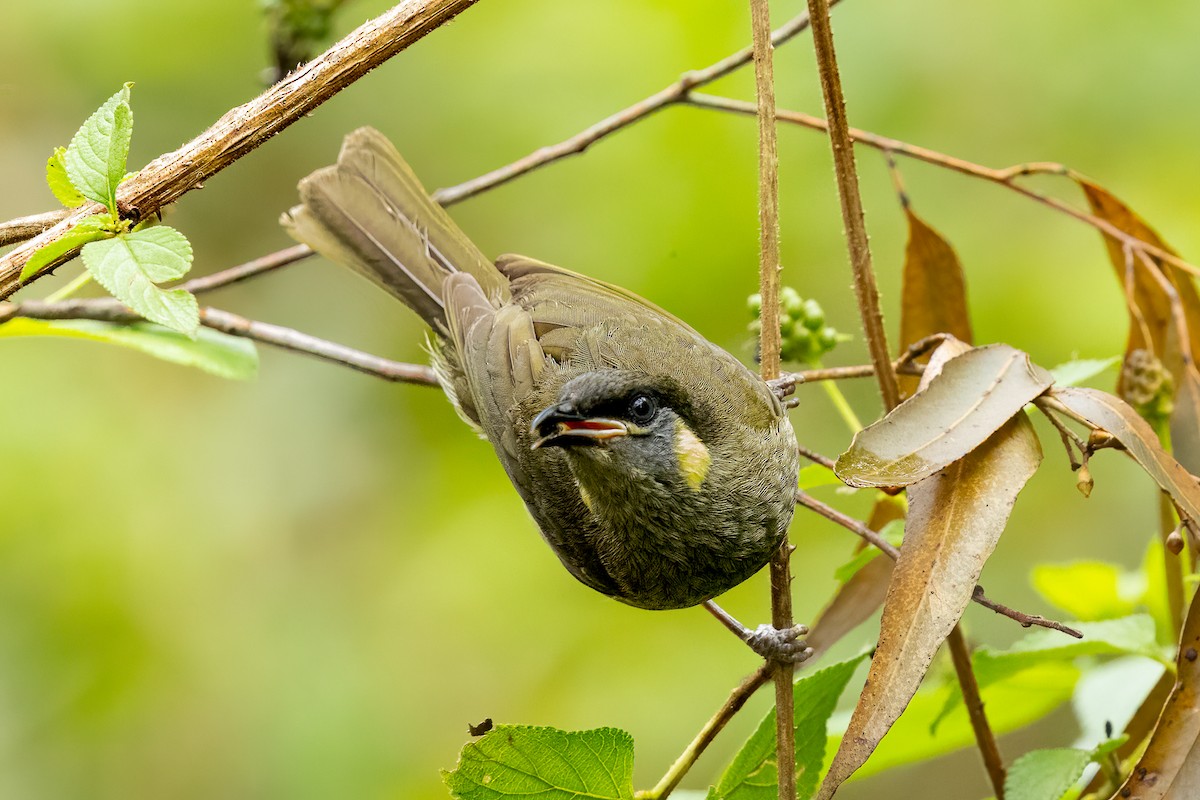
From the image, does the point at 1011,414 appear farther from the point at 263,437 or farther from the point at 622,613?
the point at 263,437

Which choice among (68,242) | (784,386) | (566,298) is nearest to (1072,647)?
(784,386)

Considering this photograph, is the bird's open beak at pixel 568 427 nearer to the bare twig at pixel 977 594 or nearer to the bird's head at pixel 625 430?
the bird's head at pixel 625 430

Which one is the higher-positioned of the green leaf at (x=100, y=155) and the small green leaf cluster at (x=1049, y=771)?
the green leaf at (x=100, y=155)

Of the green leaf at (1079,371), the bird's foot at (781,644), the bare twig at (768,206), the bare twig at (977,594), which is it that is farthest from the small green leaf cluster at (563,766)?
the green leaf at (1079,371)

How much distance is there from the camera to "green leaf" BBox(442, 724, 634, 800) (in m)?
1.90

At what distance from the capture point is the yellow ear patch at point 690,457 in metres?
2.67

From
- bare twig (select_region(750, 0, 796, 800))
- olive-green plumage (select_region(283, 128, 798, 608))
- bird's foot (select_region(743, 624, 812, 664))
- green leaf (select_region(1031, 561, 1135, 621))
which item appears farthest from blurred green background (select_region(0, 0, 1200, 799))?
bare twig (select_region(750, 0, 796, 800))

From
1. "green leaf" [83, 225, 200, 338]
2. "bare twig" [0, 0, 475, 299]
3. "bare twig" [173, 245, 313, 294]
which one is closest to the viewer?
"green leaf" [83, 225, 200, 338]

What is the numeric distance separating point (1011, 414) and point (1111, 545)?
12.9ft

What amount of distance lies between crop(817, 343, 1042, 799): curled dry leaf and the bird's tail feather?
1.65m

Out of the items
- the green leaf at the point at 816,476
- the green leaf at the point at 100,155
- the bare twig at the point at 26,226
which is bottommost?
the green leaf at the point at 816,476

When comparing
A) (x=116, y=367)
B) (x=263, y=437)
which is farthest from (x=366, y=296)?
(x=116, y=367)

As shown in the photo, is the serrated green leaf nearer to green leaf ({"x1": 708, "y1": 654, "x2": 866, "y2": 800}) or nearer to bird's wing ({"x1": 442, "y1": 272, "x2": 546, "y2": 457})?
green leaf ({"x1": 708, "y1": 654, "x2": 866, "y2": 800})

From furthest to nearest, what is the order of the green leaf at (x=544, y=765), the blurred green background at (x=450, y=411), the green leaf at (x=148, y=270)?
1. the blurred green background at (x=450, y=411)
2. the green leaf at (x=544, y=765)
3. the green leaf at (x=148, y=270)
